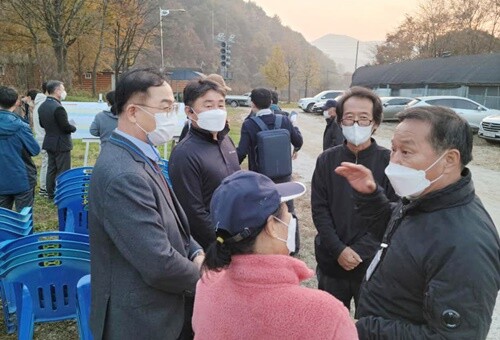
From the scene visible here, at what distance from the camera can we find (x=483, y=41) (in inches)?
1535

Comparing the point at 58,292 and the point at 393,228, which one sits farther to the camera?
the point at 58,292

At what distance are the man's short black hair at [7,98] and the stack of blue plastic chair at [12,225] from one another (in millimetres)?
1631

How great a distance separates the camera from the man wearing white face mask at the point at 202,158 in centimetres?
274

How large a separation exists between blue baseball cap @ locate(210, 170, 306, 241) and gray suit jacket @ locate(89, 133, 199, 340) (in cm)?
61

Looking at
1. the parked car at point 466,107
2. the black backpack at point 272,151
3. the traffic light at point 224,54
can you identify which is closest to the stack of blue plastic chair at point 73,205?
the black backpack at point 272,151

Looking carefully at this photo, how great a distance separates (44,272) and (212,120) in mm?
1567

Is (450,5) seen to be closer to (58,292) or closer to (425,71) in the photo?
(425,71)

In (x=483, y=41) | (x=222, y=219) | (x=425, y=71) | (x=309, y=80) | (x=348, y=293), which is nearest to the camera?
(x=222, y=219)

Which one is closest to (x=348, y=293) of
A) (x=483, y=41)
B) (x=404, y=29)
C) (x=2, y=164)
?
(x=2, y=164)

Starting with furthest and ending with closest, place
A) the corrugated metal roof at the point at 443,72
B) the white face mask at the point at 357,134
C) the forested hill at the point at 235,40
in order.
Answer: the forested hill at the point at 235,40 < the corrugated metal roof at the point at 443,72 < the white face mask at the point at 357,134

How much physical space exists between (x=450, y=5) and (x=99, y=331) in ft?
160

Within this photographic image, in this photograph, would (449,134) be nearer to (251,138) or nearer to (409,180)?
(409,180)

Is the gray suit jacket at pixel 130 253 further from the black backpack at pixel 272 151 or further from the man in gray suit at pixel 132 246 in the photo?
the black backpack at pixel 272 151

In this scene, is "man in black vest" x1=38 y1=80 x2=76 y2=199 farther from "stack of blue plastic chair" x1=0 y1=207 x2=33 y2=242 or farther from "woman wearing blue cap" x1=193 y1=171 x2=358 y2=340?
"woman wearing blue cap" x1=193 y1=171 x2=358 y2=340
